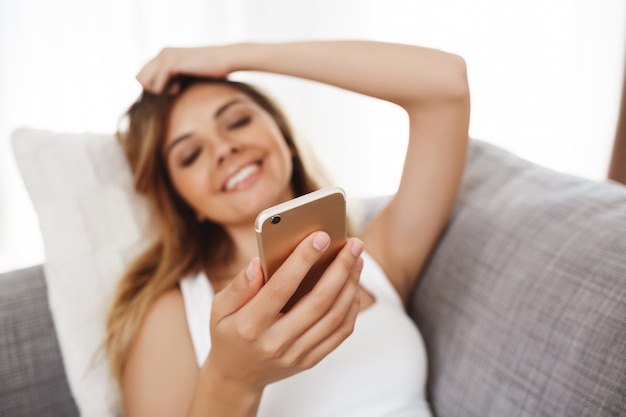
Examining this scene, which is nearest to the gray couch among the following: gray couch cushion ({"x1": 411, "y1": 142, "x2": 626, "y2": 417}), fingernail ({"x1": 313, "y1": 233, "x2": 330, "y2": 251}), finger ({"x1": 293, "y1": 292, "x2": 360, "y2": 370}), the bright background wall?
gray couch cushion ({"x1": 411, "y1": 142, "x2": 626, "y2": 417})

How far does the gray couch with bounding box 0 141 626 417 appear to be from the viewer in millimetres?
656

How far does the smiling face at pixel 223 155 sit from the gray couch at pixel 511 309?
1.17ft

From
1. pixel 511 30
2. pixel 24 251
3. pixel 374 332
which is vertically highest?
pixel 511 30

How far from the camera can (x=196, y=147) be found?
99cm

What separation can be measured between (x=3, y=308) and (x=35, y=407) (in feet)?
0.62

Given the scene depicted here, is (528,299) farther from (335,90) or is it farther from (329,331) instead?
(335,90)

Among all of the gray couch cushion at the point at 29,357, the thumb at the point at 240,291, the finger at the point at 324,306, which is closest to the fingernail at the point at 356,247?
the finger at the point at 324,306

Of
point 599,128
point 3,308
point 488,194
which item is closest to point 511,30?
point 599,128

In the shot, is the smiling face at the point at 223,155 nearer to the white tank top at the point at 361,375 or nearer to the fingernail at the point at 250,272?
the white tank top at the point at 361,375

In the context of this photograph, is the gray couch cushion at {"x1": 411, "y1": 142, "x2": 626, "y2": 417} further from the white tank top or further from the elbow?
the elbow

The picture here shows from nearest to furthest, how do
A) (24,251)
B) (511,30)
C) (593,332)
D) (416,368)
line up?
(593,332) → (416,368) → (24,251) → (511,30)

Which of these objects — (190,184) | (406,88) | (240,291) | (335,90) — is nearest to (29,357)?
(190,184)

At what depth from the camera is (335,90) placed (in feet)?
5.94

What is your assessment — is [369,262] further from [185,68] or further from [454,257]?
[185,68]
